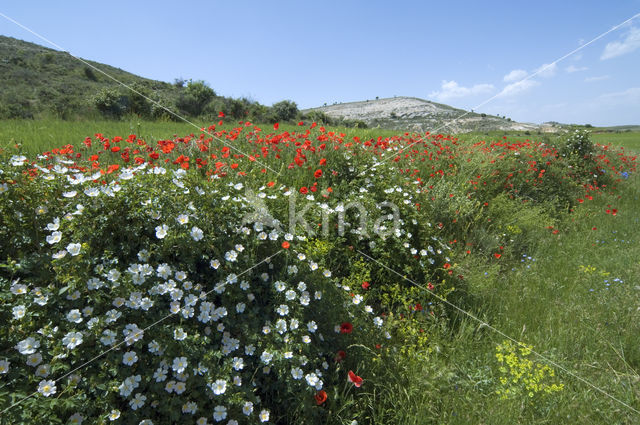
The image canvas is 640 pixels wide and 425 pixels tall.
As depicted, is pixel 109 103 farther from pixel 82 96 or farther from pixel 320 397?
pixel 320 397

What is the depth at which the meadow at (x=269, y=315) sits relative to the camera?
1553mm

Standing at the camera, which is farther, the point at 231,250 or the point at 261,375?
the point at 231,250

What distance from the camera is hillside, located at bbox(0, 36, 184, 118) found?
10.6 m

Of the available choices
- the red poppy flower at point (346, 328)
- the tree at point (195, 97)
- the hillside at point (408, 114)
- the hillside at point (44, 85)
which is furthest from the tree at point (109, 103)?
the red poppy flower at point (346, 328)

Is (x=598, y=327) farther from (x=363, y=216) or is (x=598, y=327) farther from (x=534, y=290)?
(x=363, y=216)

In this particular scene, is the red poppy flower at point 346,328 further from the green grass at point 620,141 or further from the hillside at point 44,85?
the green grass at point 620,141

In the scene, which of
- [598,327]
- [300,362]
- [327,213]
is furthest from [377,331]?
[598,327]

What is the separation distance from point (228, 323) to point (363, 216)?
185 cm

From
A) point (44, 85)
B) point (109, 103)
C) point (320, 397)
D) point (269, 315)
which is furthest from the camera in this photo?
point (44, 85)

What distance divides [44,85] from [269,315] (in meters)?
17.1

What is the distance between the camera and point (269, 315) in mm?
2072

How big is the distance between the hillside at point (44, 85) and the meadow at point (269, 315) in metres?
9.66

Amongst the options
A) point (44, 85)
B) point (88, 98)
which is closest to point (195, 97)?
point (88, 98)

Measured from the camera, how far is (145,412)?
4.92 ft
